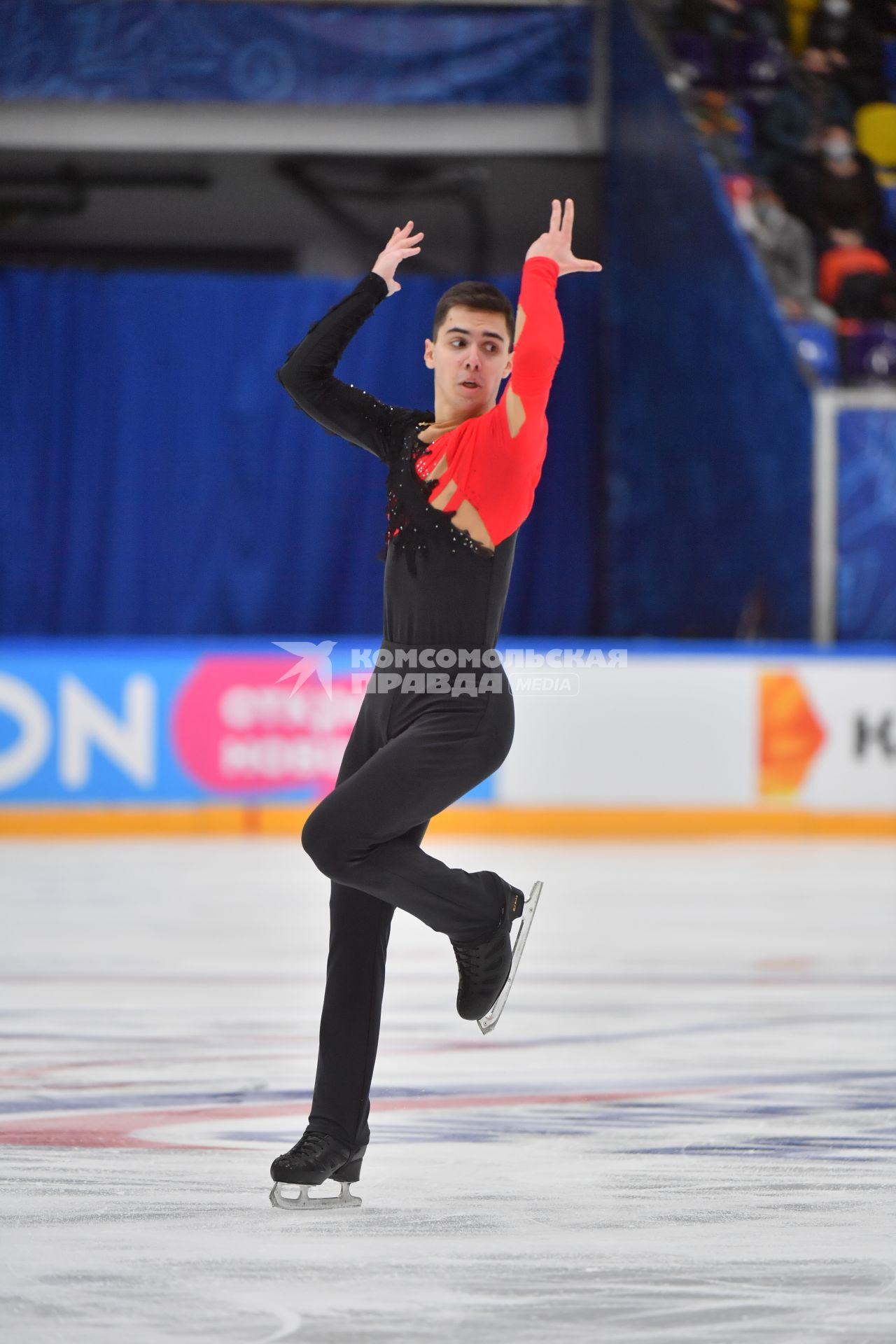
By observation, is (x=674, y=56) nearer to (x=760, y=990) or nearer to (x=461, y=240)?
(x=461, y=240)

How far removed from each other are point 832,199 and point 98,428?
491 centimetres

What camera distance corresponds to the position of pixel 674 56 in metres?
11.9

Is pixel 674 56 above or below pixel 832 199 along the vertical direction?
above

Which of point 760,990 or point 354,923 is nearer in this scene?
point 354,923

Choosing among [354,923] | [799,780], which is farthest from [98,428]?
[354,923]

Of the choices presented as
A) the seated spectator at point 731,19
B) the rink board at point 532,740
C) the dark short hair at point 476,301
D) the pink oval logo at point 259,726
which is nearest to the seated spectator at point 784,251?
the seated spectator at point 731,19

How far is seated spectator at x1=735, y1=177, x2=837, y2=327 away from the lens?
36.0ft

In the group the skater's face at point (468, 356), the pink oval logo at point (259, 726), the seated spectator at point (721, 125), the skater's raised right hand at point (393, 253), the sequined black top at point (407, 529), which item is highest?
the seated spectator at point (721, 125)

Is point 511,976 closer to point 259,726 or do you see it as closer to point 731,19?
point 259,726

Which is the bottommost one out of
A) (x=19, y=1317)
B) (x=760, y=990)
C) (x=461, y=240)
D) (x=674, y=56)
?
(x=760, y=990)

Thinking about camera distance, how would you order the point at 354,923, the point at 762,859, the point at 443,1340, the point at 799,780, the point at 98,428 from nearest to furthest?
1. the point at 443,1340
2. the point at 354,923
3. the point at 762,859
4. the point at 799,780
5. the point at 98,428

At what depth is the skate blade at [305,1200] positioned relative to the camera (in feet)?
8.89

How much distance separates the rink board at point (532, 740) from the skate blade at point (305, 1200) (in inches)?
258

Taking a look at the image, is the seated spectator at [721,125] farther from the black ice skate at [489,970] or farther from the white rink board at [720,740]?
the black ice skate at [489,970]
